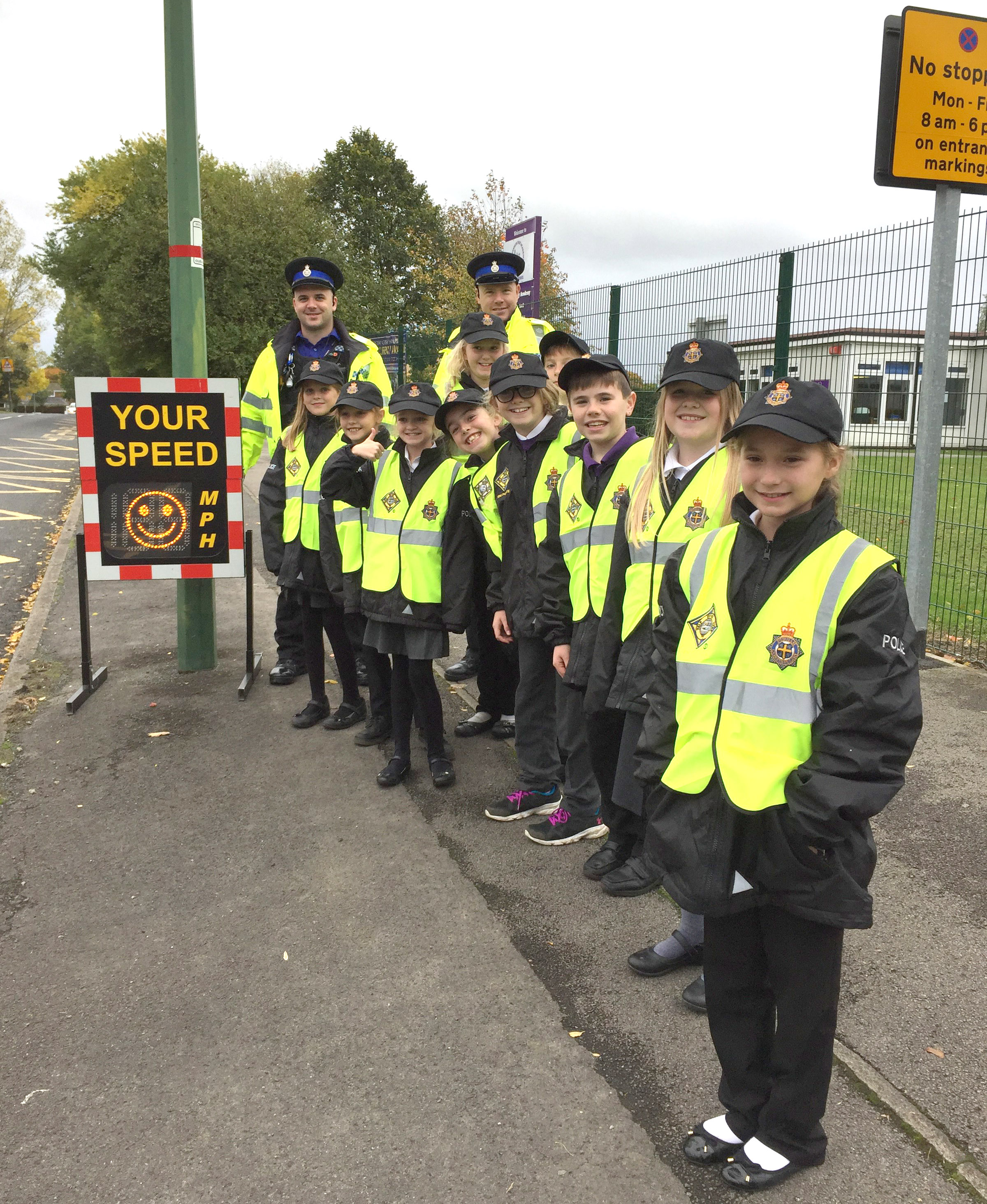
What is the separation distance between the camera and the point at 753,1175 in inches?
88.7

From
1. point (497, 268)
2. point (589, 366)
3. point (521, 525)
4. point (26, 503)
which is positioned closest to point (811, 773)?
point (589, 366)

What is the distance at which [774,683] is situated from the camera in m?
2.10

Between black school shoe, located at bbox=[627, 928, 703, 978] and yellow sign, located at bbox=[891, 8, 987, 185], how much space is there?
4590 mm

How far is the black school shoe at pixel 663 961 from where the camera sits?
10.3 ft

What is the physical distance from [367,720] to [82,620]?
5.95 ft

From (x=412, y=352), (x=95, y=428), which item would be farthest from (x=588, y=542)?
(x=412, y=352)

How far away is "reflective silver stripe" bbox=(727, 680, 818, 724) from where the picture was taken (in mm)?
2064

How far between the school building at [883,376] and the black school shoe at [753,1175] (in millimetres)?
4592

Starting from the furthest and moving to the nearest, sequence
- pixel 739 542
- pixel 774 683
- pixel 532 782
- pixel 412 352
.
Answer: pixel 412 352 < pixel 532 782 < pixel 739 542 < pixel 774 683

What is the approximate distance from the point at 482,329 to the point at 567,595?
1.81m

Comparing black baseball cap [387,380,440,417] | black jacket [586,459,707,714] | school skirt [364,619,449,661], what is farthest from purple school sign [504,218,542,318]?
black jacket [586,459,707,714]

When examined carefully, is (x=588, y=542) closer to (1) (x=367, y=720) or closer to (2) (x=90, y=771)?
(1) (x=367, y=720)

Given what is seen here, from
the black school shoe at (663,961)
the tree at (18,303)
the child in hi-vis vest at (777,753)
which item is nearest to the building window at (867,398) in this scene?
the black school shoe at (663,961)

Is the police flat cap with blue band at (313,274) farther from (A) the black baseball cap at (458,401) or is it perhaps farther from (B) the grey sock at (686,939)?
(B) the grey sock at (686,939)
